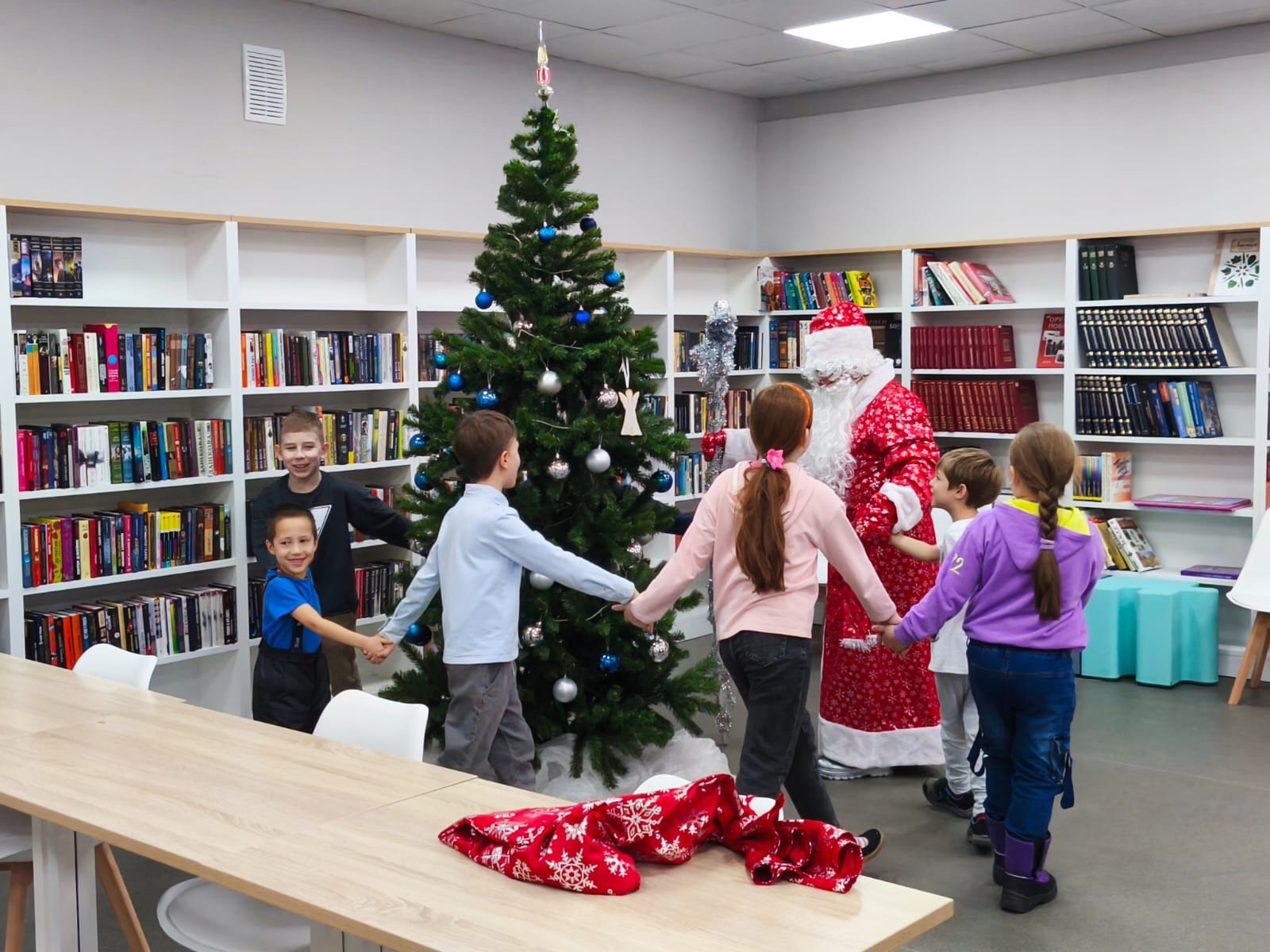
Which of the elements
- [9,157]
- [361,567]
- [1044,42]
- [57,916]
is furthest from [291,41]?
[57,916]

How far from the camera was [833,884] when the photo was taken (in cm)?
180

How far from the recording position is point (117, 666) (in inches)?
128

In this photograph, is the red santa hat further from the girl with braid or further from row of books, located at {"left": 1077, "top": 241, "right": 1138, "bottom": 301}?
row of books, located at {"left": 1077, "top": 241, "right": 1138, "bottom": 301}

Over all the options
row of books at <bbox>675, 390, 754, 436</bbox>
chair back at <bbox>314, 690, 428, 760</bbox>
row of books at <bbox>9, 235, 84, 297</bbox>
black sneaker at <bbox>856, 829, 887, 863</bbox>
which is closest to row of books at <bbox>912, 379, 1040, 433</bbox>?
row of books at <bbox>675, 390, 754, 436</bbox>

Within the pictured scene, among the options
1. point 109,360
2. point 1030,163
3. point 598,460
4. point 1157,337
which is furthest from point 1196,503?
point 109,360

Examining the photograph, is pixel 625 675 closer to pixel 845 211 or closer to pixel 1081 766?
pixel 1081 766

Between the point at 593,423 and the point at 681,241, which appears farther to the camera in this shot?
the point at 681,241

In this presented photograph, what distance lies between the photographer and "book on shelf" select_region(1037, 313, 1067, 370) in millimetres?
6738

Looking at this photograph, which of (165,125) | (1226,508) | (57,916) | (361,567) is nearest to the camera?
(57,916)

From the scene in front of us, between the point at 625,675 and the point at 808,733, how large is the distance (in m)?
0.95

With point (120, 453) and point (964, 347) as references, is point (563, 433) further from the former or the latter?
point (964, 347)

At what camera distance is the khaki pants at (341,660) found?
4.37 metres

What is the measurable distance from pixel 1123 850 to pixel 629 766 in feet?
5.19

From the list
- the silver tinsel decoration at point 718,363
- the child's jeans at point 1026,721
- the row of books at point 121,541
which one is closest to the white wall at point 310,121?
the row of books at point 121,541
